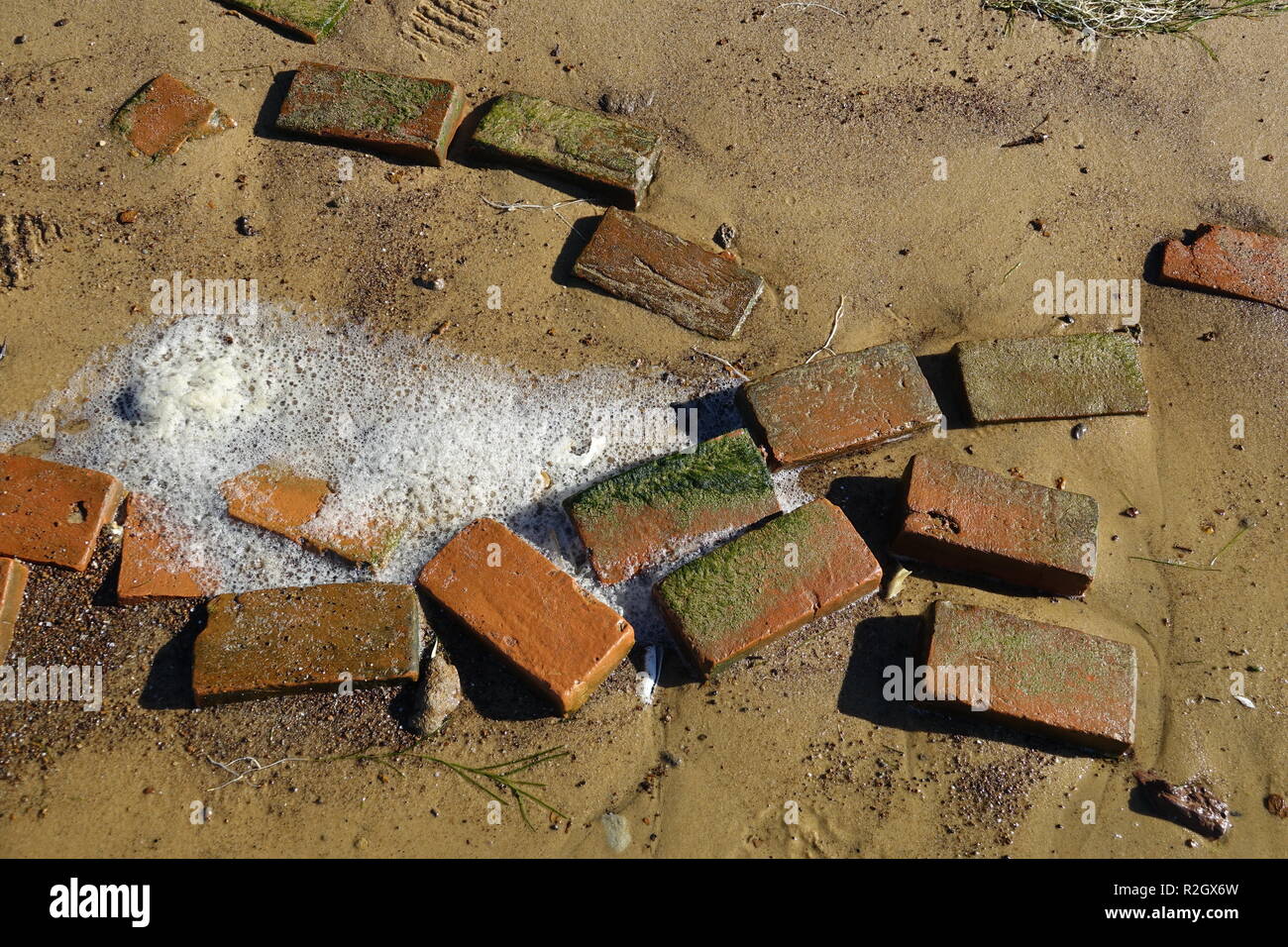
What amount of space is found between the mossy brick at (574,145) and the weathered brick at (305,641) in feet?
6.02

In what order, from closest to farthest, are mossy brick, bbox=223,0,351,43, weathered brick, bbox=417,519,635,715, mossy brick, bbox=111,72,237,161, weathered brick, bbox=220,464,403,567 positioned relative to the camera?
weathered brick, bbox=417,519,635,715 → weathered brick, bbox=220,464,403,567 → mossy brick, bbox=111,72,237,161 → mossy brick, bbox=223,0,351,43

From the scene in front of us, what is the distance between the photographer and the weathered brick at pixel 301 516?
3287mm

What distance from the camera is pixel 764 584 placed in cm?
311

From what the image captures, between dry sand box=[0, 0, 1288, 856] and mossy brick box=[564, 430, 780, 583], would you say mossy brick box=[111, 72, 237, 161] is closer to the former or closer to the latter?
dry sand box=[0, 0, 1288, 856]

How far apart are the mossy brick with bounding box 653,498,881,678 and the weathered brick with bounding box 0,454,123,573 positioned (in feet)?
6.58

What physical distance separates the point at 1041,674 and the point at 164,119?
160 inches

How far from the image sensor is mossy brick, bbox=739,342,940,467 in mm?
3342

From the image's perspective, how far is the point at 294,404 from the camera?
11.4 ft

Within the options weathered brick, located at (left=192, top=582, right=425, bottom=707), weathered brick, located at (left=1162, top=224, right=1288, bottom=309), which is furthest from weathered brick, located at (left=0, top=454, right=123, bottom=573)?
weathered brick, located at (left=1162, top=224, right=1288, bottom=309)

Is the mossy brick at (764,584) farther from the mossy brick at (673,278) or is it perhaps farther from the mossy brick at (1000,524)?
the mossy brick at (673,278)

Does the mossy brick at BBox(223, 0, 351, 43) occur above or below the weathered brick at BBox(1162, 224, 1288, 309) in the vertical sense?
above

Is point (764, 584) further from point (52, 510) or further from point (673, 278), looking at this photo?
point (52, 510)

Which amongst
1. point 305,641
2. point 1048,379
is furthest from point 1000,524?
point 305,641

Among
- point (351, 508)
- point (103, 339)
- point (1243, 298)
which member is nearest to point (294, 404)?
point (351, 508)
